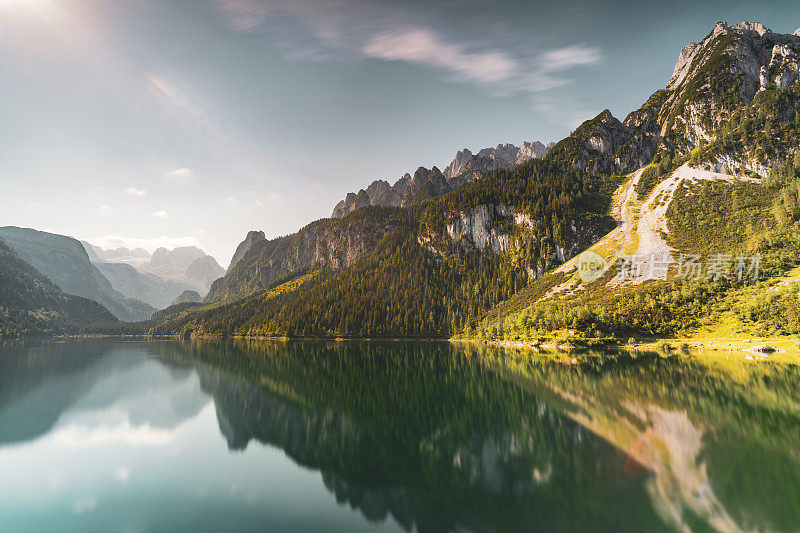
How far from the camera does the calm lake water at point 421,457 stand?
55.3ft

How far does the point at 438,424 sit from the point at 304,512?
16509 millimetres

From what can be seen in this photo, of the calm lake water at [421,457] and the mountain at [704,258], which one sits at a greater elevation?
the mountain at [704,258]

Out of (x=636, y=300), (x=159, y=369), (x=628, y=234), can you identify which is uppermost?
(x=628, y=234)

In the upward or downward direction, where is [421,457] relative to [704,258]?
downward

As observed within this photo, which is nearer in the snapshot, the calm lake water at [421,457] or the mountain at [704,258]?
the calm lake water at [421,457]

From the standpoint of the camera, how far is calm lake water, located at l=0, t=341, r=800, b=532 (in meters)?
16.9

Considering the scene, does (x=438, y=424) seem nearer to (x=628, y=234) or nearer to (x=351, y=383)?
(x=351, y=383)

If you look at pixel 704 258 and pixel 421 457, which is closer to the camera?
pixel 421 457

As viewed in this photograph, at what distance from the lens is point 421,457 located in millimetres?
24297

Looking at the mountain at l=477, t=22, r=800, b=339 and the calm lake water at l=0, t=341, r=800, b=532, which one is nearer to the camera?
the calm lake water at l=0, t=341, r=800, b=532

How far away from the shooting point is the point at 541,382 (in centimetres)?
5012

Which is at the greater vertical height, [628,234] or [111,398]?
[628,234]

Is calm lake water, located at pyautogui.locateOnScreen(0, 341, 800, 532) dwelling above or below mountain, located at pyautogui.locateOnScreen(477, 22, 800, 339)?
below

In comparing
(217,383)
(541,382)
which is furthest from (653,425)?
(217,383)
